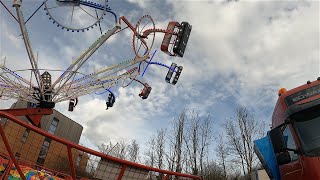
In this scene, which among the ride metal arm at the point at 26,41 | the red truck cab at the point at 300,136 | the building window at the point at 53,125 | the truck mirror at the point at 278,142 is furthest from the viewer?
the building window at the point at 53,125

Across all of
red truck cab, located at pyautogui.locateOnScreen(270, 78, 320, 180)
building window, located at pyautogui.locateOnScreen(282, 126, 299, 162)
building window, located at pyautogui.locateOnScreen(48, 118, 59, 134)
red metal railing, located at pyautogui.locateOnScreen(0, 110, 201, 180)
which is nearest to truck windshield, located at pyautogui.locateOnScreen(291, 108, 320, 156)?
red truck cab, located at pyautogui.locateOnScreen(270, 78, 320, 180)

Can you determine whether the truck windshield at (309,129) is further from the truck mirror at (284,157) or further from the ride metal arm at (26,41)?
the ride metal arm at (26,41)

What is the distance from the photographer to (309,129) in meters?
5.37

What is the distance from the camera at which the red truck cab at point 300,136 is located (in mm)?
5105

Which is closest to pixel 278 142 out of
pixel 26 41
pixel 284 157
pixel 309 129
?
pixel 284 157

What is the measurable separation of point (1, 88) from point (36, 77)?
249 centimetres

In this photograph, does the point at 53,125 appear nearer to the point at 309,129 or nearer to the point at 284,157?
the point at 284,157

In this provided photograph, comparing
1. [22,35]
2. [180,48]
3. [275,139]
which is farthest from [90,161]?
[22,35]

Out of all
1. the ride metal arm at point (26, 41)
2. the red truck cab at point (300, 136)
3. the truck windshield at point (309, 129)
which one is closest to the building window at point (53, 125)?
→ the ride metal arm at point (26, 41)

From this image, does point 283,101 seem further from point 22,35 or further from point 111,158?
point 22,35

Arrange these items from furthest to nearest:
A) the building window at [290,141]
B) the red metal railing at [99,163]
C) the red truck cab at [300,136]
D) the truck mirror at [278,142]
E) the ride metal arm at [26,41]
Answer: the ride metal arm at [26,41] < the building window at [290,141] < the truck mirror at [278,142] < the red truck cab at [300,136] < the red metal railing at [99,163]

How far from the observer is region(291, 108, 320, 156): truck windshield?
5.15 metres

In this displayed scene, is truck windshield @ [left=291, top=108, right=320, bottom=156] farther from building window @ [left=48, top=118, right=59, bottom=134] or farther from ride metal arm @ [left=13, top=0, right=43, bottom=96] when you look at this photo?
building window @ [left=48, top=118, right=59, bottom=134]

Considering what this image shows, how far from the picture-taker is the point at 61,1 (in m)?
14.3
